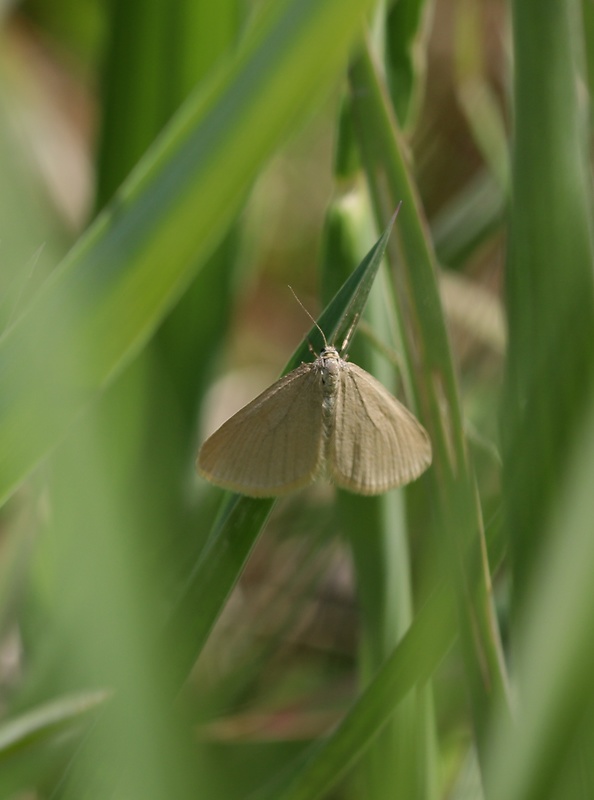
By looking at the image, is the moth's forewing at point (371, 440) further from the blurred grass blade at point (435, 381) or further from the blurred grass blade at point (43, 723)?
the blurred grass blade at point (43, 723)

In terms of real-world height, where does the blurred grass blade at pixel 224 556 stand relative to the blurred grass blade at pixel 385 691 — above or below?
above

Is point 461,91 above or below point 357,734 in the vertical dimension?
above

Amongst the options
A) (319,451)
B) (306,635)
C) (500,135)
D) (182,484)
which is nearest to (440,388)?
(319,451)

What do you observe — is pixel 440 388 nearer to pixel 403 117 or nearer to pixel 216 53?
pixel 403 117

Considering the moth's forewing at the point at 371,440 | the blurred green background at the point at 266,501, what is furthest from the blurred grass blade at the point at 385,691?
the moth's forewing at the point at 371,440

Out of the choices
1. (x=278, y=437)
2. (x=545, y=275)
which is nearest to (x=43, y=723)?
(x=278, y=437)
